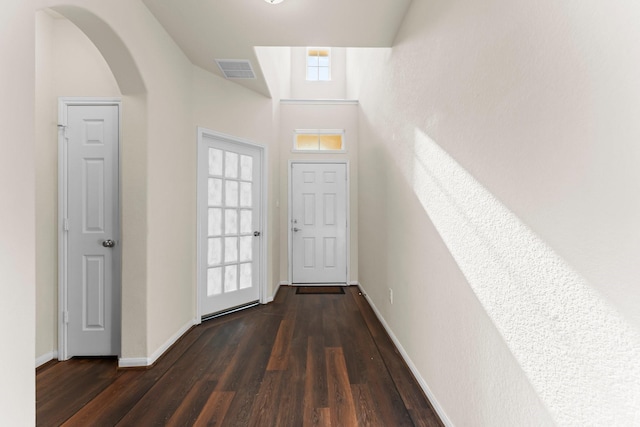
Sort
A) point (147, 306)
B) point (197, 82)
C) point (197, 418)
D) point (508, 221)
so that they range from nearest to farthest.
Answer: point (508, 221) < point (197, 418) < point (147, 306) < point (197, 82)

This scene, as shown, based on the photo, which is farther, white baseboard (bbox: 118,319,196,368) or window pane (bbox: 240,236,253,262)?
window pane (bbox: 240,236,253,262)

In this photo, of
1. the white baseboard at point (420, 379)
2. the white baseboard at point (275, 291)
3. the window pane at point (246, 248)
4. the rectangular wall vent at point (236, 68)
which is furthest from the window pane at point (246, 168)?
the white baseboard at point (420, 379)

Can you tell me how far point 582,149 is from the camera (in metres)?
0.76

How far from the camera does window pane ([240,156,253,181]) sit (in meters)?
3.44

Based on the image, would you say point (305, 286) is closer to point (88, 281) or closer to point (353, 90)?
point (88, 281)

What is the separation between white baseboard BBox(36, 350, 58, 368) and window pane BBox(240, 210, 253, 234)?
6.01ft

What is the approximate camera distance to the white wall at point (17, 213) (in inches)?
41.8

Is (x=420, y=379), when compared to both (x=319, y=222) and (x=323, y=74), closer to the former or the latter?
(x=319, y=222)

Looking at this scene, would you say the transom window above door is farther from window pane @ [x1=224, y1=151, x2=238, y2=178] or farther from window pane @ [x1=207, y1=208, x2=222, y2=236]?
window pane @ [x1=207, y1=208, x2=222, y2=236]

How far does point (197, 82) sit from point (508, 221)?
296 centimetres

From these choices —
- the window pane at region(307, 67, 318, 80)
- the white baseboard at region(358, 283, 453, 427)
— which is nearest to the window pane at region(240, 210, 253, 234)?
the white baseboard at region(358, 283, 453, 427)

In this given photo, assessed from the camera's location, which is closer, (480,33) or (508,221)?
(508,221)

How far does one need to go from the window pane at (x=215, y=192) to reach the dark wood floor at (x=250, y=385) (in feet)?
4.16

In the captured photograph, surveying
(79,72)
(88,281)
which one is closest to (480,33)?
(79,72)
